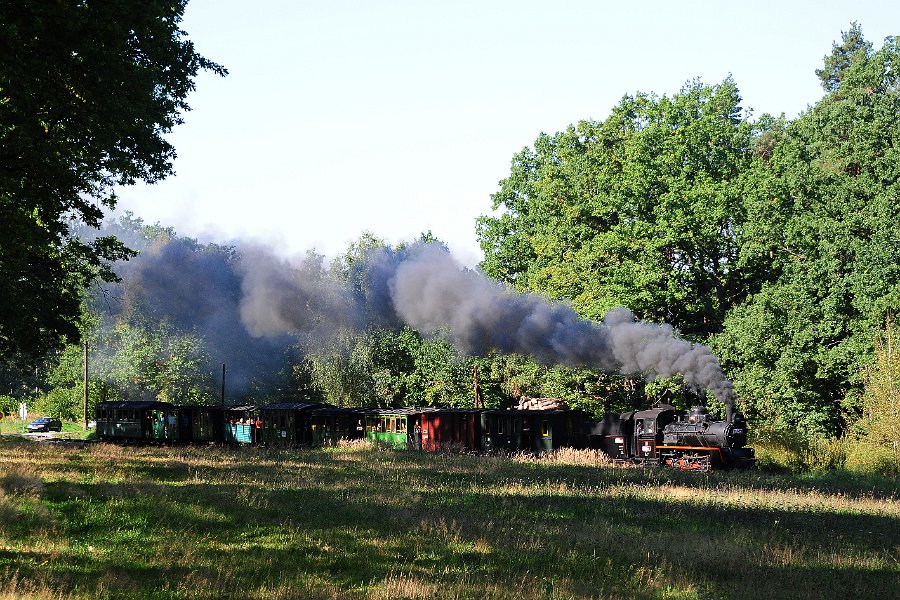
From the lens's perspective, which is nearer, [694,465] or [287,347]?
[694,465]

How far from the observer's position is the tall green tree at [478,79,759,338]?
4450 cm

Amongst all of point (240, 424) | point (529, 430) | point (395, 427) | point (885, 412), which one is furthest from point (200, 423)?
point (885, 412)

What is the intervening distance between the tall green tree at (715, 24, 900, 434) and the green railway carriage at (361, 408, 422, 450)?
15.3 meters

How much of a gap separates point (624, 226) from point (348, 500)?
99.5ft

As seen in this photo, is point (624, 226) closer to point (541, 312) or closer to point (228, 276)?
point (541, 312)

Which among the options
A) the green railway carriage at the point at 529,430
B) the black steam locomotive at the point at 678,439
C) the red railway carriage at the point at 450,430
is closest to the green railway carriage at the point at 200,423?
the red railway carriage at the point at 450,430

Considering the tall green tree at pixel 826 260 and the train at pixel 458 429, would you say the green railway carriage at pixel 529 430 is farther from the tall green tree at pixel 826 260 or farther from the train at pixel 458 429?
the tall green tree at pixel 826 260

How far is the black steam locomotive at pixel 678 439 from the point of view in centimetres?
3147

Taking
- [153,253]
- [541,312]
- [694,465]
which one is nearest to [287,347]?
[153,253]

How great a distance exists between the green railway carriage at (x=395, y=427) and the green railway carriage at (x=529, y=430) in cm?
399

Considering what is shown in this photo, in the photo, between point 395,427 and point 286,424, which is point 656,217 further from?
point 286,424

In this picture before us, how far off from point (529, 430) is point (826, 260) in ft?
50.9

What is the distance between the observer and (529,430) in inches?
1628

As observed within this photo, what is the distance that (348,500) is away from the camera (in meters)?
19.8
